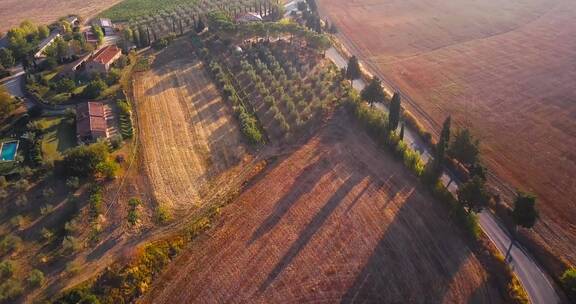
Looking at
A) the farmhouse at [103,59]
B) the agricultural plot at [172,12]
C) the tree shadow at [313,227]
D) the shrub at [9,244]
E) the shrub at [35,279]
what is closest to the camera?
the shrub at [35,279]

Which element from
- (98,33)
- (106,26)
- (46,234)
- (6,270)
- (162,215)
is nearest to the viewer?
(6,270)

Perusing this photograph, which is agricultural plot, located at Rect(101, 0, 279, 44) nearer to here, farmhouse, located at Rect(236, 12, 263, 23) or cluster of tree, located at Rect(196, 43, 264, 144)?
farmhouse, located at Rect(236, 12, 263, 23)

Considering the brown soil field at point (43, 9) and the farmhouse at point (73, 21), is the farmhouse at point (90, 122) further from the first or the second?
the brown soil field at point (43, 9)

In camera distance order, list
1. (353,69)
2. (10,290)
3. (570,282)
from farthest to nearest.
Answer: (353,69) → (570,282) → (10,290)

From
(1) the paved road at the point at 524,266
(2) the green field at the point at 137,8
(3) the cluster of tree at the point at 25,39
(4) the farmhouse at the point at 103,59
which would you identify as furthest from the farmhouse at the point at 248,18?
(1) the paved road at the point at 524,266

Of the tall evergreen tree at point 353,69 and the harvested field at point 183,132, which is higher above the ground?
the tall evergreen tree at point 353,69

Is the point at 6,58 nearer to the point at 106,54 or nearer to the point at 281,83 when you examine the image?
the point at 106,54

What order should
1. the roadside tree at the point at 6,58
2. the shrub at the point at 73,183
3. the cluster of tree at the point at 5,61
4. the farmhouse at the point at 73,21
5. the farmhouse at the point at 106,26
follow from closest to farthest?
1. the shrub at the point at 73,183
2. the cluster of tree at the point at 5,61
3. the roadside tree at the point at 6,58
4. the farmhouse at the point at 106,26
5. the farmhouse at the point at 73,21

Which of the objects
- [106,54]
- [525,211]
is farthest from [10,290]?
[525,211]
